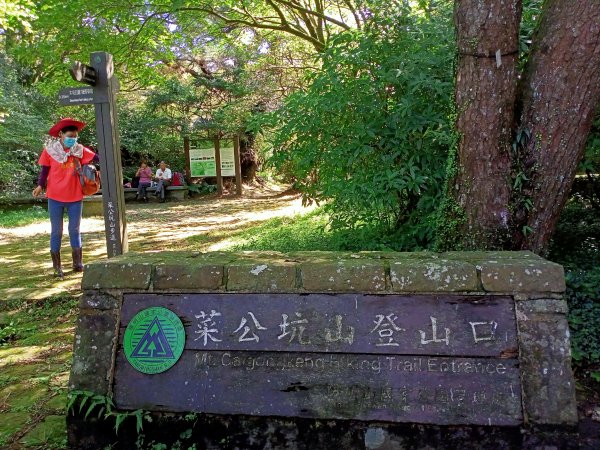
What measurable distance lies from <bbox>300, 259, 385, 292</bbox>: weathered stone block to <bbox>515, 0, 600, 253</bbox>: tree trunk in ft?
5.24

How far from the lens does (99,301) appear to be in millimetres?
2389

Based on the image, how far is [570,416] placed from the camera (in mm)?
2082

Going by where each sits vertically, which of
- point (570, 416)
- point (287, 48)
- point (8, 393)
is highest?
point (287, 48)

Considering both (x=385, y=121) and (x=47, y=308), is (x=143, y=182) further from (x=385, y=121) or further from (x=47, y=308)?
(x=385, y=121)

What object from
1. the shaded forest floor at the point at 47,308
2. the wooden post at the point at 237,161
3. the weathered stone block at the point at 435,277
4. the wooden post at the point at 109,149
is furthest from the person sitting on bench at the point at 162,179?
the weathered stone block at the point at 435,277

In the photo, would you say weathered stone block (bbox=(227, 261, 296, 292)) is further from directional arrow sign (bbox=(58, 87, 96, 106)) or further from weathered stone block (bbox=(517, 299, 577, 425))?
directional arrow sign (bbox=(58, 87, 96, 106))

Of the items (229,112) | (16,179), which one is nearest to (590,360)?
(229,112)

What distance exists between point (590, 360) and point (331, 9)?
11574mm

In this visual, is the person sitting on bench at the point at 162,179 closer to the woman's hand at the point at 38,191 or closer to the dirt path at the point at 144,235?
the dirt path at the point at 144,235

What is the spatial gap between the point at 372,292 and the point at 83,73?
3.41 meters

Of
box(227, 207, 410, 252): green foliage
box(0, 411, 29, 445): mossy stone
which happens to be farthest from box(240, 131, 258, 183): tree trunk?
box(0, 411, 29, 445): mossy stone

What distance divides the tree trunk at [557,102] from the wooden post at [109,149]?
3.49m

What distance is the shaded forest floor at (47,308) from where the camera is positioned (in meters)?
2.59

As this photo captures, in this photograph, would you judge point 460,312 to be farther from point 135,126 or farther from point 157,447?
point 135,126
